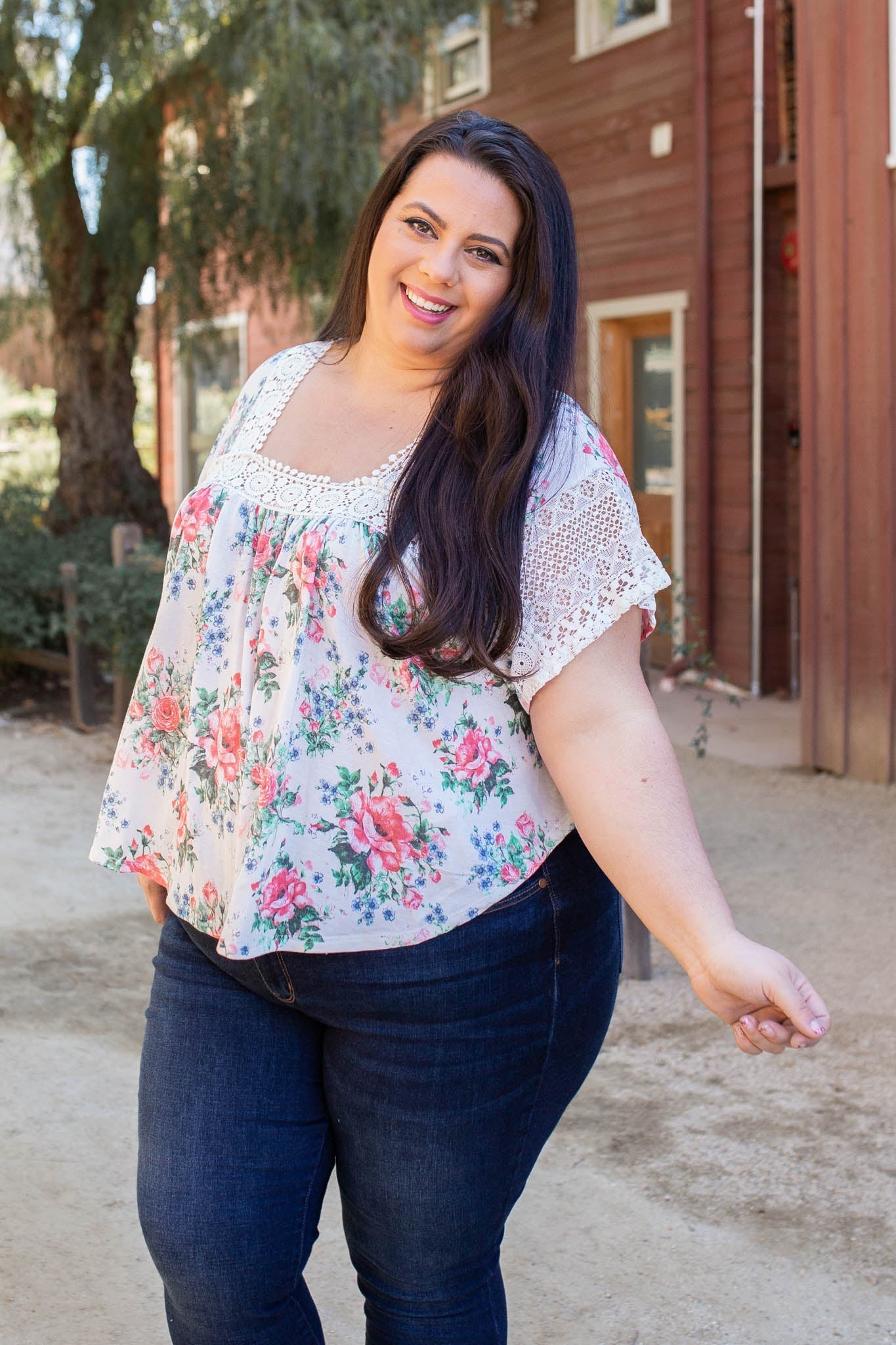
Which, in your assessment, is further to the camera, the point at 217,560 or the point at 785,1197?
the point at 785,1197

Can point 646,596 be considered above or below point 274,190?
below

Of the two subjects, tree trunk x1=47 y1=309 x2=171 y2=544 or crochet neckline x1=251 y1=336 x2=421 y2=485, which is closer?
crochet neckline x1=251 y1=336 x2=421 y2=485

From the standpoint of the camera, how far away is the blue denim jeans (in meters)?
1.49

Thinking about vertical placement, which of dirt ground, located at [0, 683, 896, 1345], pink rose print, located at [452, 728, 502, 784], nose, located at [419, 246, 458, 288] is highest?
nose, located at [419, 246, 458, 288]

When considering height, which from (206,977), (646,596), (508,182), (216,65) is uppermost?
(216,65)

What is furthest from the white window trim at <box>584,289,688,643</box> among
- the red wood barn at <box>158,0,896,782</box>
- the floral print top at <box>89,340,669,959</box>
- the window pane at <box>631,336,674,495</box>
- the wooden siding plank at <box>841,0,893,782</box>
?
the floral print top at <box>89,340,669,959</box>

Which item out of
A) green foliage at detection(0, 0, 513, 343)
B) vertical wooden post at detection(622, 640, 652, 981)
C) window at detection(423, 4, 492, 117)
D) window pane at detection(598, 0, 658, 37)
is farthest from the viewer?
window at detection(423, 4, 492, 117)

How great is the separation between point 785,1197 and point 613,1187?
1.11ft

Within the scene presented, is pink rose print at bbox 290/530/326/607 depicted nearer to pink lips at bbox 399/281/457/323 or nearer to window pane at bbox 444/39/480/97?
pink lips at bbox 399/281/457/323

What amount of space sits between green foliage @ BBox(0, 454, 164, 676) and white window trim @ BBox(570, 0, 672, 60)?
14.6 ft

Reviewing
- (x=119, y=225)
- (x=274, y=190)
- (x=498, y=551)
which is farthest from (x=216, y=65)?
(x=498, y=551)

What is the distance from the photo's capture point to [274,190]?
315 inches

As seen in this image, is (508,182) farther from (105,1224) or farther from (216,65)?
(216,65)

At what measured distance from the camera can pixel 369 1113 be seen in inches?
59.7
